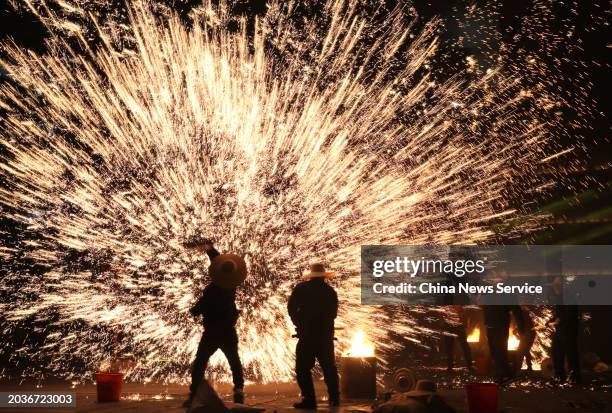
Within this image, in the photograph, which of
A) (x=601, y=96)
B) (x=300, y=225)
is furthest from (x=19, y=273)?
(x=601, y=96)

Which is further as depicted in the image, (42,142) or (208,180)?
(42,142)

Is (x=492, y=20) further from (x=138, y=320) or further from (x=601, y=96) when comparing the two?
(x=138, y=320)

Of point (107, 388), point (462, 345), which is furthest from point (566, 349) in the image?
point (107, 388)

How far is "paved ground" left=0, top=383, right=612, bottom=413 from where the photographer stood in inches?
334

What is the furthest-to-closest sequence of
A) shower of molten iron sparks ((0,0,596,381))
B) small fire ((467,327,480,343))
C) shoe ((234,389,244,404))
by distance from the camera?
1. small fire ((467,327,480,343))
2. shower of molten iron sparks ((0,0,596,381))
3. shoe ((234,389,244,404))

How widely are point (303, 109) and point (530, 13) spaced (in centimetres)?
506

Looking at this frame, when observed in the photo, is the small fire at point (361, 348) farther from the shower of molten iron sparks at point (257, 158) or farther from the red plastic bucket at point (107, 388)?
the shower of molten iron sparks at point (257, 158)

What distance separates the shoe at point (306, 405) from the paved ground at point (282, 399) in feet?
0.35

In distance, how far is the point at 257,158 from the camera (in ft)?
51.4

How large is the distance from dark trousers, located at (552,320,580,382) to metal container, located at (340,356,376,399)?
11.5 ft

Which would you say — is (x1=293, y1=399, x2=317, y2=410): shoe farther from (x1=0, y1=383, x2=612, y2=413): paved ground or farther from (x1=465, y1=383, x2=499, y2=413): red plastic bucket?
(x1=465, y1=383, x2=499, y2=413): red plastic bucket

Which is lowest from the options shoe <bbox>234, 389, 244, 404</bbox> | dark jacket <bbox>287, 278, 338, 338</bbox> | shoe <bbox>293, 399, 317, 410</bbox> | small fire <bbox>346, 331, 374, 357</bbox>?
shoe <bbox>293, 399, 317, 410</bbox>

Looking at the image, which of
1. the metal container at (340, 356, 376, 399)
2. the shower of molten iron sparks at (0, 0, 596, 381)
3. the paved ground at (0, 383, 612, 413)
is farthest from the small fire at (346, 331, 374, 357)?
the shower of molten iron sparks at (0, 0, 596, 381)

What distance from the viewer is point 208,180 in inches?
626
